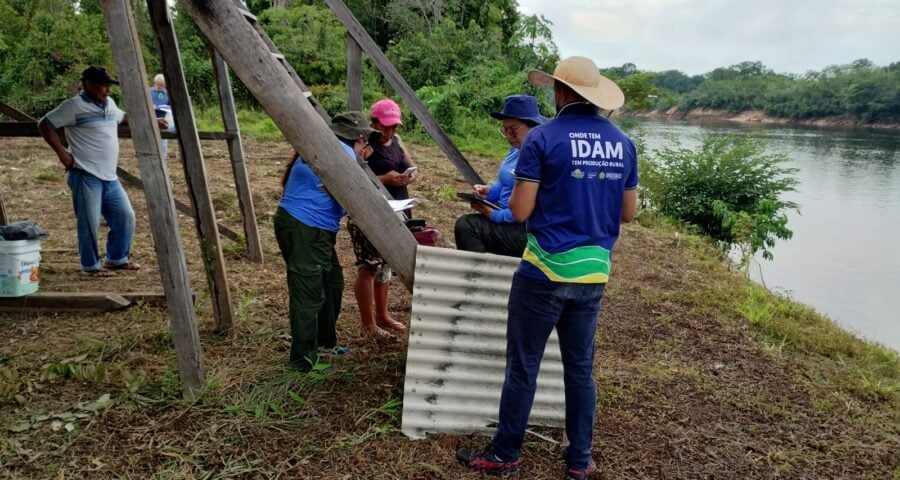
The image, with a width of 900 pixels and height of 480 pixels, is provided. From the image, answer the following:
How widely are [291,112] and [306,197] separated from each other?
23.9 inches

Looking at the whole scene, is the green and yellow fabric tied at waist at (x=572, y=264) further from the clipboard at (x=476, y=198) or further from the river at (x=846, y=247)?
the river at (x=846, y=247)

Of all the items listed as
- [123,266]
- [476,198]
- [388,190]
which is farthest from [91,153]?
[476,198]

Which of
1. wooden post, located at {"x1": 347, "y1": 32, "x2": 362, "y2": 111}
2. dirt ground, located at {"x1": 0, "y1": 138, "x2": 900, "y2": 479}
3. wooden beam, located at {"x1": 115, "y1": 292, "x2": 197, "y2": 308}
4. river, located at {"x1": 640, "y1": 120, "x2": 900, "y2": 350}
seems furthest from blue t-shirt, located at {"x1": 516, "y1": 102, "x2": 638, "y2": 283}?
river, located at {"x1": 640, "y1": 120, "x2": 900, "y2": 350}

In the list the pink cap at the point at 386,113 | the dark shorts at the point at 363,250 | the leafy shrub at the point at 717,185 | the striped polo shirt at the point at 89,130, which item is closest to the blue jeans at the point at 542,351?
the dark shorts at the point at 363,250

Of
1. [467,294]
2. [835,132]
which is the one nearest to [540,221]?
[467,294]

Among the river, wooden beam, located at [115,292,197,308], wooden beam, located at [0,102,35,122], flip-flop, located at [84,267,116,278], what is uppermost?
wooden beam, located at [0,102,35,122]

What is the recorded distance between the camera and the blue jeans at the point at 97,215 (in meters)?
4.47

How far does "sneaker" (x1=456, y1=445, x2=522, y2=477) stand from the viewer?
2641mm

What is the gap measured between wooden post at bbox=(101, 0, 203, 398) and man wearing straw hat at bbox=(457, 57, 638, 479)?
5.23 feet

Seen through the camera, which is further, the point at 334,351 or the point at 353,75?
the point at 353,75

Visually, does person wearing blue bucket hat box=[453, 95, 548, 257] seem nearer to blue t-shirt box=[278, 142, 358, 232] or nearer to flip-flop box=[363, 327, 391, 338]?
blue t-shirt box=[278, 142, 358, 232]

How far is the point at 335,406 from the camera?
3053 millimetres

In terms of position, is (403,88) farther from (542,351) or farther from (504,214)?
(542,351)

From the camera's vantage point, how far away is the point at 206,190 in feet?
11.6
